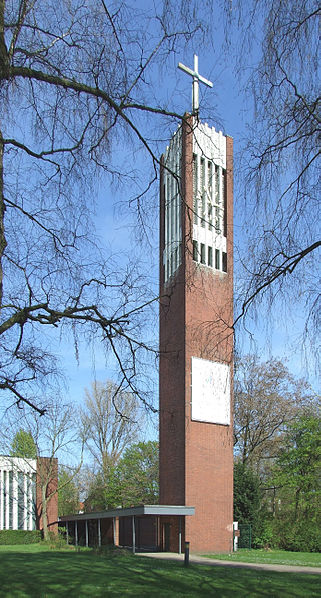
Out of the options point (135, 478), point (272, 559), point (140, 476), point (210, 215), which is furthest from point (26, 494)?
point (210, 215)

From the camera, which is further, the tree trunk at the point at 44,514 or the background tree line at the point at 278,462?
the tree trunk at the point at 44,514

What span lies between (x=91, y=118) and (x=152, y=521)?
29930 mm

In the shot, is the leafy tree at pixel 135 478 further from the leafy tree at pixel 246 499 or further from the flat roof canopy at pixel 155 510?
the flat roof canopy at pixel 155 510

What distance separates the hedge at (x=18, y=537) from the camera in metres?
39.9

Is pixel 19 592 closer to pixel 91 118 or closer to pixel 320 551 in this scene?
pixel 91 118

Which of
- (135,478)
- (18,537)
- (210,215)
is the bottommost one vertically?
(18,537)

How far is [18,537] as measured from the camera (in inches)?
1613

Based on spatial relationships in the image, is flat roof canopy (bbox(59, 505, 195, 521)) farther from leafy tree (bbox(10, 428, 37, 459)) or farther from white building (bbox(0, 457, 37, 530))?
white building (bbox(0, 457, 37, 530))

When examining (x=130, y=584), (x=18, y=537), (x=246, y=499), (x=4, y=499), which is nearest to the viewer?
(x=130, y=584)

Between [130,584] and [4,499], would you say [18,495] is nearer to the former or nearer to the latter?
[4,499]

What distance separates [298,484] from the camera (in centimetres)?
3562

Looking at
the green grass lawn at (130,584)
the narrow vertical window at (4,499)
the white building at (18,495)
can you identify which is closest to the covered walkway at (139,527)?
the white building at (18,495)

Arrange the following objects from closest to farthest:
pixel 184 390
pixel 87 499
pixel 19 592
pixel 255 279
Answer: pixel 255 279
pixel 19 592
pixel 184 390
pixel 87 499

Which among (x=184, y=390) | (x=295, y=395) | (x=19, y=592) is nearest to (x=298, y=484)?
(x=295, y=395)
